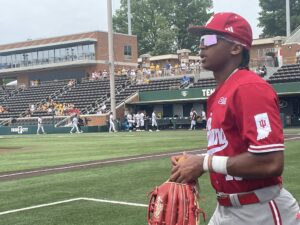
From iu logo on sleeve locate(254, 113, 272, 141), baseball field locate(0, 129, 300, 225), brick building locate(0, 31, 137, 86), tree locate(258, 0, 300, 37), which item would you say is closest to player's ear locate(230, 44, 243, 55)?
iu logo on sleeve locate(254, 113, 272, 141)

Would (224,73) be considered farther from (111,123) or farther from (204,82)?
(204,82)

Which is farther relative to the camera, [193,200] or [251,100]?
[193,200]

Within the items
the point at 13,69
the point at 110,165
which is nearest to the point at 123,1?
the point at 13,69

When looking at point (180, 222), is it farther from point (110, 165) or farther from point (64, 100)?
point (64, 100)

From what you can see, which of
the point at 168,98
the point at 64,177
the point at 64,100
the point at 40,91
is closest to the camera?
the point at 64,177

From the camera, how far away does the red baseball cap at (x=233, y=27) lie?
2920mm

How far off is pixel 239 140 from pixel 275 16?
77793 mm

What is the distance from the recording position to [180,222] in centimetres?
276

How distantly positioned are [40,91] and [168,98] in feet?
74.3

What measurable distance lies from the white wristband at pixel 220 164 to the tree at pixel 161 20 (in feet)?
256

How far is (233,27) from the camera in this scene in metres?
2.92

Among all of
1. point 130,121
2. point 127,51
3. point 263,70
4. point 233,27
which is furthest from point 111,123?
point 233,27

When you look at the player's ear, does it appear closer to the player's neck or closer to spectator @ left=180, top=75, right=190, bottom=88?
the player's neck

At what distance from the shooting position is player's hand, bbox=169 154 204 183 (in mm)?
2799
